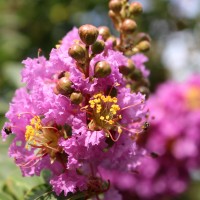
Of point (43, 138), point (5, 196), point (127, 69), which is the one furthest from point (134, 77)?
point (5, 196)

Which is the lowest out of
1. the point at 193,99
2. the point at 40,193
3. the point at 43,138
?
the point at 40,193

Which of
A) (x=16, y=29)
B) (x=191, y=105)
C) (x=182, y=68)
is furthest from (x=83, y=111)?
(x=182, y=68)

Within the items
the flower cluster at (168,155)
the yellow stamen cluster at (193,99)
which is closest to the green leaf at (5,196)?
the flower cluster at (168,155)

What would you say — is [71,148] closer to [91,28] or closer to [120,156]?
[120,156]

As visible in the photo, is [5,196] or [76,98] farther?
[5,196]

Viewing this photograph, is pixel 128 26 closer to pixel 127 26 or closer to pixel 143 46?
pixel 127 26

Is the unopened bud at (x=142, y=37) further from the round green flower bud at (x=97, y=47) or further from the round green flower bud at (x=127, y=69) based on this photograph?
the round green flower bud at (x=97, y=47)

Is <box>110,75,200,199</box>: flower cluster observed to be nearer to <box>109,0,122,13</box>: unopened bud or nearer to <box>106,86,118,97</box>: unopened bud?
<box>109,0,122,13</box>: unopened bud
